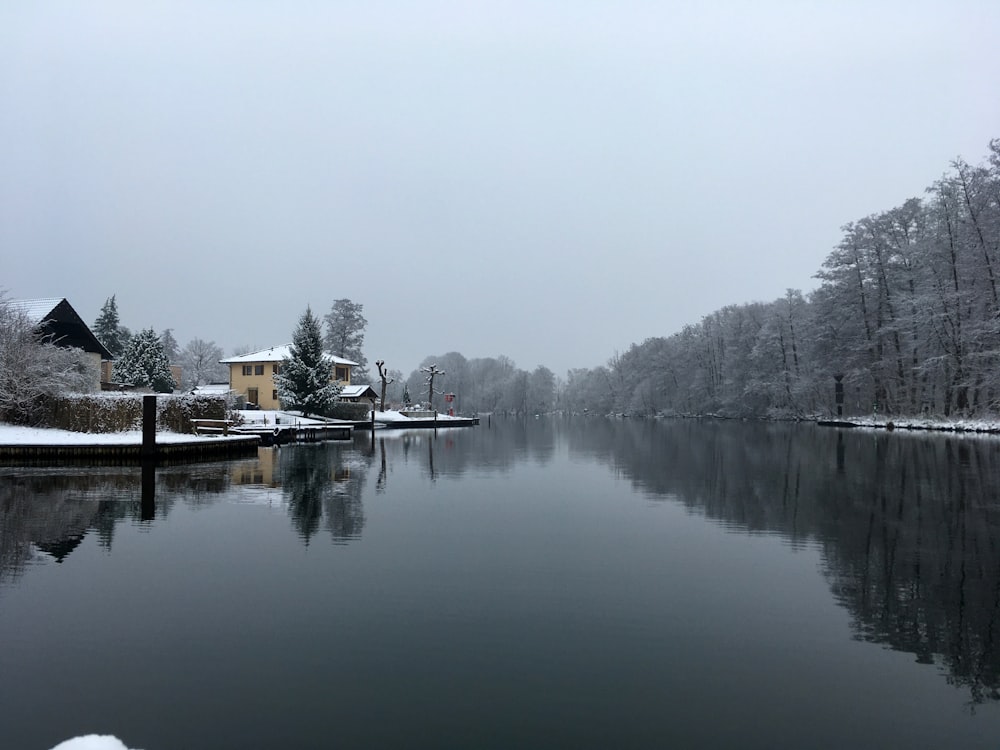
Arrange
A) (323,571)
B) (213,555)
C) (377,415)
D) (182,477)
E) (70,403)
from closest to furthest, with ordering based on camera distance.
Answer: (323,571) < (213,555) < (182,477) < (70,403) < (377,415)

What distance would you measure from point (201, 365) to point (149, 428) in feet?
284

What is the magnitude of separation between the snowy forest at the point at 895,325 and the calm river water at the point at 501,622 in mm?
36381

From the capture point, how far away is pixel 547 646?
6855 millimetres

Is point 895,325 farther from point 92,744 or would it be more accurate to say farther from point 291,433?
point 92,744

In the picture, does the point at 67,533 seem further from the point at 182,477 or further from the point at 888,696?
the point at 888,696

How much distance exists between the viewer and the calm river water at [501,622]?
5301 mm

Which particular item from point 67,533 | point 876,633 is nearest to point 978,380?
point 876,633

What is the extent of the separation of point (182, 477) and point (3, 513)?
696 centimetres

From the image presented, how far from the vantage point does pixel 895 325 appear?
52.2m

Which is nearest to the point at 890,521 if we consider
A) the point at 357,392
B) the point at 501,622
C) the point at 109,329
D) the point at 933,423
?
the point at 501,622

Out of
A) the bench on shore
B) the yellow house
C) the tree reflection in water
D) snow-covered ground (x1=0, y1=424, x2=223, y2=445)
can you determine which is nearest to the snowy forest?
the tree reflection in water

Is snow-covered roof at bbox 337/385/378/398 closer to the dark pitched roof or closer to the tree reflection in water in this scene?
the dark pitched roof

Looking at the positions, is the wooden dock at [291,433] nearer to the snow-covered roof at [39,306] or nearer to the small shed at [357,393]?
the snow-covered roof at [39,306]

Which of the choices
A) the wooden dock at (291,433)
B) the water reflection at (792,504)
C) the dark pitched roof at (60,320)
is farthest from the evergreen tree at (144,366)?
the water reflection at (792,504)
